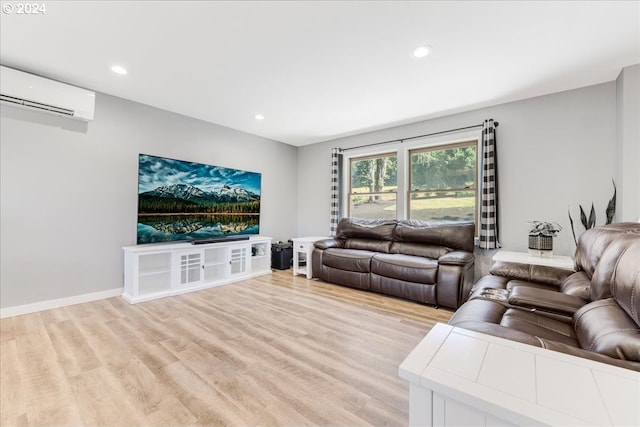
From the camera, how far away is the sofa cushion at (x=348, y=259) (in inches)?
152

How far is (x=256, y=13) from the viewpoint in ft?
6.57

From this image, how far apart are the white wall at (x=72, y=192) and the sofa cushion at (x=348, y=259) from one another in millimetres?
2715

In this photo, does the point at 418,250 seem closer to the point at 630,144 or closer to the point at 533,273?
the point at 533,273

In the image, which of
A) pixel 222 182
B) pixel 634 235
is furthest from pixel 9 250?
pixel 634 235

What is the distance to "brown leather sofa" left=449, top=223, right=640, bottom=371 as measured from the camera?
107 centimetres

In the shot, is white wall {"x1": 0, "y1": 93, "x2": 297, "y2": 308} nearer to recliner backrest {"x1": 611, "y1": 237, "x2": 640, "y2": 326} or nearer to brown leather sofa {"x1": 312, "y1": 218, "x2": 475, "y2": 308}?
brown leather sofa {"x1": 312, "y1": 218, "x2": 475, "y2": 308}

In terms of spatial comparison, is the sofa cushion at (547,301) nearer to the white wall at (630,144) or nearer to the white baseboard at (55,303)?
the white wall at (630,144)

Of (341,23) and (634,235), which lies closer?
(634,235)

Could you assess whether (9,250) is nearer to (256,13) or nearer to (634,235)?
(256,13)

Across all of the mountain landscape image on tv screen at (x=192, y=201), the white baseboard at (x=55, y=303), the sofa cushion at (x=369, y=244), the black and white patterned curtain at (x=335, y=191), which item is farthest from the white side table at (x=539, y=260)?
the white baseboard at (x=55, y=303)

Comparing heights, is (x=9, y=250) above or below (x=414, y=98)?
below

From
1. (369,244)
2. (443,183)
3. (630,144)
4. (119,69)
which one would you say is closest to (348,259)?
(369,244)

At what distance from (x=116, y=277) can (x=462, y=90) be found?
491 cm

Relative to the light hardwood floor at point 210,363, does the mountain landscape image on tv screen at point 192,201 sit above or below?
above
